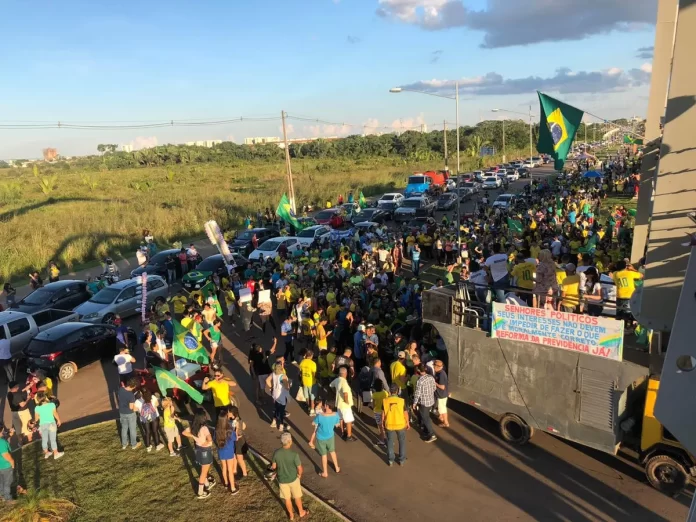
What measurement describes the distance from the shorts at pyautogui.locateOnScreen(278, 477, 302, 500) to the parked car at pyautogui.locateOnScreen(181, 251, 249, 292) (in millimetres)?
13216

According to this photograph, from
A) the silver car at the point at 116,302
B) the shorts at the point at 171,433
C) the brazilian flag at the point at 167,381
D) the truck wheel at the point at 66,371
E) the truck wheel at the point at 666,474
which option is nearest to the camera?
the truck wheel at the point at 666,474

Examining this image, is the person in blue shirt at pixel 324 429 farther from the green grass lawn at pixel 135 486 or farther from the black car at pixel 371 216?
the black car at pixel 371 216

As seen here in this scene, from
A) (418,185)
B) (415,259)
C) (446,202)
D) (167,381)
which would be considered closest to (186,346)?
(167,381)

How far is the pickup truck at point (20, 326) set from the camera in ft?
45.0

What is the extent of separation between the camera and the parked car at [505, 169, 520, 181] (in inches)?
2193

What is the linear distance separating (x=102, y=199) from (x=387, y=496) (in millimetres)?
47766

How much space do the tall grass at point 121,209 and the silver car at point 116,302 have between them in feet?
33.9

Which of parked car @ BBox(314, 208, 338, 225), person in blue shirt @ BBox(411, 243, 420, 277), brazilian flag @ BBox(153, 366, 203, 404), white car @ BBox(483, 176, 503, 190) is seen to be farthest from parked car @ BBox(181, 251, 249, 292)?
white car @ BBox(483, 176, 503, 190)

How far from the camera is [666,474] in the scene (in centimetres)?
729

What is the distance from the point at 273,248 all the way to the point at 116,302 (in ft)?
26.2

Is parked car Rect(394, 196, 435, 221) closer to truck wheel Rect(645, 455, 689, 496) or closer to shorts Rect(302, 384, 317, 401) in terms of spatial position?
shorts Rect(302, 384, 317, 401)

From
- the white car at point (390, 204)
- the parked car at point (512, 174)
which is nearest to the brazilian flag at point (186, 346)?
the white car at point (390, 204)

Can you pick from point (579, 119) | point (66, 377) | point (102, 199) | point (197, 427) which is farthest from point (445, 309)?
point (102, 199)

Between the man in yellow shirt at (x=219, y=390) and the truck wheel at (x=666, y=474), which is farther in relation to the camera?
the man in yellow shirt at (x=219, y=390)
